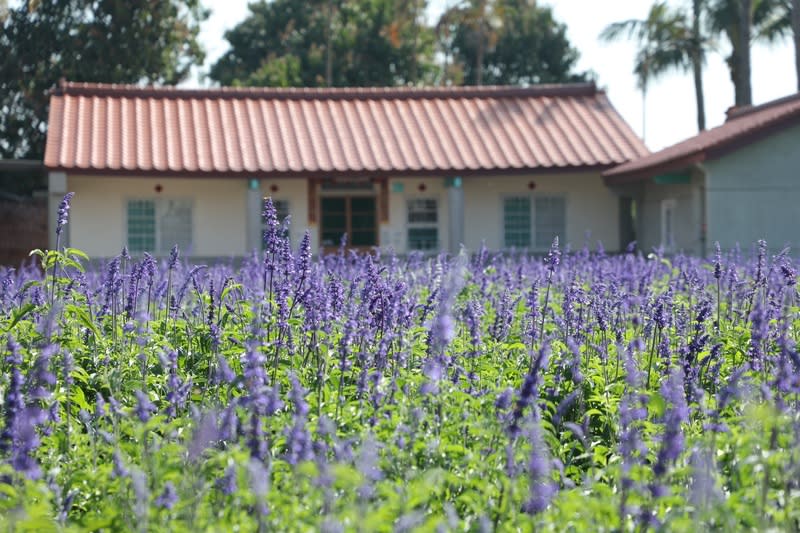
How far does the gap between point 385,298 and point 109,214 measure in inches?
729

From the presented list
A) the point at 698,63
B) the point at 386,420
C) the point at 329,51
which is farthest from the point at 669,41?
the point at 386,420

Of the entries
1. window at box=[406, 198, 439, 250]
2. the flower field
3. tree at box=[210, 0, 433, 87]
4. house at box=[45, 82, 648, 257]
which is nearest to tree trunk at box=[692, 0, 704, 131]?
tree at box=[210, 0, 433, 87]

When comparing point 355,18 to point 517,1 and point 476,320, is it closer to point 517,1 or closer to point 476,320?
point 517,1

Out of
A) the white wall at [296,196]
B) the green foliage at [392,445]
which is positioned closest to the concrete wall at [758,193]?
the white wall at [296,196]

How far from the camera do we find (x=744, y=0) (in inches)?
1278

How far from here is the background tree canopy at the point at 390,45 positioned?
1700 inches

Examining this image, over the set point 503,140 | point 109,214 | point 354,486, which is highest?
point 503,140

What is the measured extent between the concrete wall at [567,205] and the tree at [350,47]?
18.3m

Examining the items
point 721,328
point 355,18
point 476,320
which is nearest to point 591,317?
point 721,328

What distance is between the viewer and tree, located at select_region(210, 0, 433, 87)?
4341 cm

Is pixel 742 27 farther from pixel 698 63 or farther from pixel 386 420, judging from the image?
pixel 386 420

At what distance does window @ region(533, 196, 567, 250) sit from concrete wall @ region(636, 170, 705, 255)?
5.50 ft

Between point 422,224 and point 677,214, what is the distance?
5.41 meters

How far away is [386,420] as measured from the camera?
4504mm
